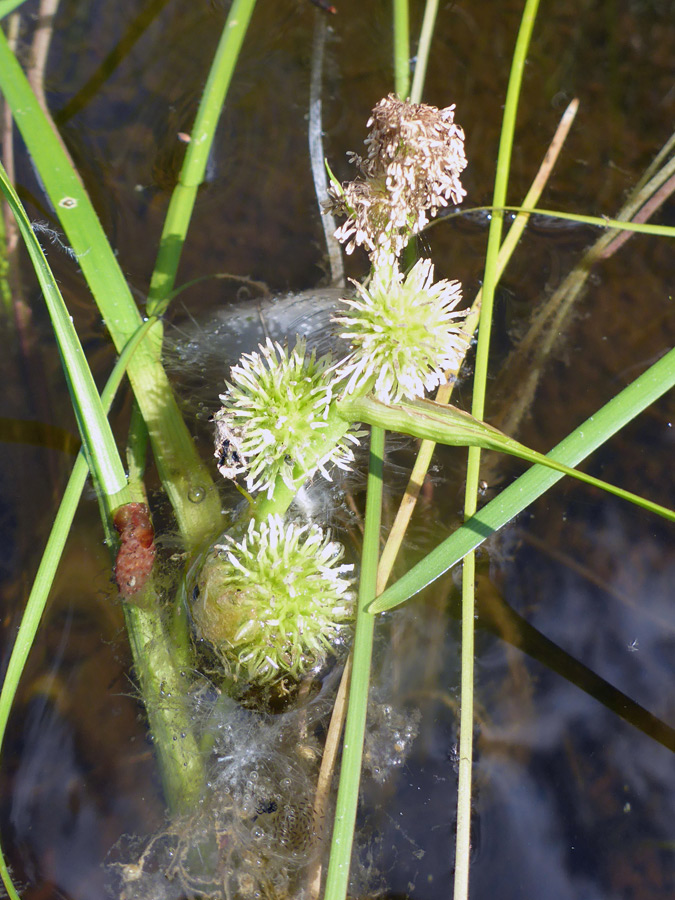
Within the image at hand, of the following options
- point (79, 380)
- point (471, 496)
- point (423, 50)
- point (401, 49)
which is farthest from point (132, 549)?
point (423, 50)

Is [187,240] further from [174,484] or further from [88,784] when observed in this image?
[88,784]

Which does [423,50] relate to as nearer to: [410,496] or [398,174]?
[398,174]

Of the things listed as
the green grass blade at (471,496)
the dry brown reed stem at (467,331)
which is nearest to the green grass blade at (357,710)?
the dry brown reed stem at (467,331)

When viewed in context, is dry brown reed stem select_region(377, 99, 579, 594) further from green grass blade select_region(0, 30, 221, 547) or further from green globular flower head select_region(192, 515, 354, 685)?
green grass blade select_region(0, 30, 221, 547)

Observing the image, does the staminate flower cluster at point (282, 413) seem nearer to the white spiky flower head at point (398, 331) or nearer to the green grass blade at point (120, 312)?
the white spiky flower head at point (398, 331)

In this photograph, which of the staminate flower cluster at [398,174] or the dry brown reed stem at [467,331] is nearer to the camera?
the staminate flower cluster at [398,174]
